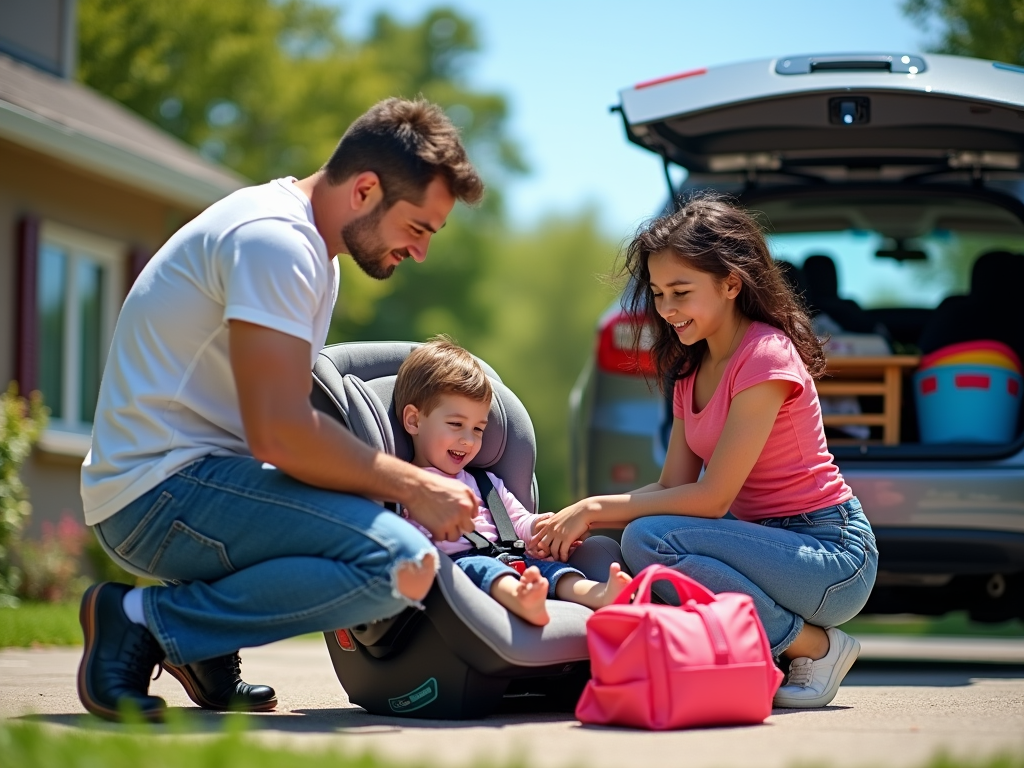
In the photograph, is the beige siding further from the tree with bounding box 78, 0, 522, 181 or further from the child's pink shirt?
the child's pink shirt

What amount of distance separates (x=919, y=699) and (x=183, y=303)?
252 cm

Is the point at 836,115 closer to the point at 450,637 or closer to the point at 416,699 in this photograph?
the point at 450,637

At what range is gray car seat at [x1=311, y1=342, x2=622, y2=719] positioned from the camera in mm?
3455

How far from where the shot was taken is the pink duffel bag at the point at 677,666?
3.24 m

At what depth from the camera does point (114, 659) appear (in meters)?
3.33

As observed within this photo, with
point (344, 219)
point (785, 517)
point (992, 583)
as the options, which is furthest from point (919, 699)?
point (344, 219)

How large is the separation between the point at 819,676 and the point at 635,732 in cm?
96

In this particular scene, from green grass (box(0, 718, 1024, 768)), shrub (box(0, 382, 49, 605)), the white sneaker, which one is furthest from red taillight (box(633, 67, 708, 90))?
shrub (box(0, 382, 49, 605))

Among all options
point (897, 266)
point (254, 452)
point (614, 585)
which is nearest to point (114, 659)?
point (254, 452)

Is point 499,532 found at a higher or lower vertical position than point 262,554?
lower

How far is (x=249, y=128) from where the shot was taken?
70.4 feet

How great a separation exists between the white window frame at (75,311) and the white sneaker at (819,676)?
7.48m

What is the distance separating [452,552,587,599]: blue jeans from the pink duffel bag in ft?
1.12

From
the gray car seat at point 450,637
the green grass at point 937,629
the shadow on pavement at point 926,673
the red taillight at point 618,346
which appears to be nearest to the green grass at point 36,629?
the gray car seat at point 450,637
